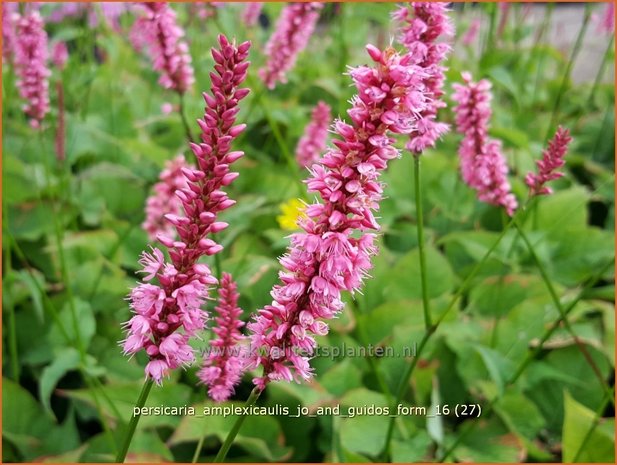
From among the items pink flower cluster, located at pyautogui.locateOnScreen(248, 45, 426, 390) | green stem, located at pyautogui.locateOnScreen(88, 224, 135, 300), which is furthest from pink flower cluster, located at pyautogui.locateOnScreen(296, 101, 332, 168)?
pink flower cluster, located at pyautogui.locateOnScreen(248, 45, 426, 390)

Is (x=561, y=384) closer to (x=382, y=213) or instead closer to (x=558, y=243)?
(x=558, y=243)

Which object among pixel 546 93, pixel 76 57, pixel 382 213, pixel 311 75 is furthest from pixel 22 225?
pixel 546 93

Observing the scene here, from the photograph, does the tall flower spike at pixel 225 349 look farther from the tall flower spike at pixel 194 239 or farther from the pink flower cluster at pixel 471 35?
the pink flower cluster at pixel 471 35

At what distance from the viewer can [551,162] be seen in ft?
5.29

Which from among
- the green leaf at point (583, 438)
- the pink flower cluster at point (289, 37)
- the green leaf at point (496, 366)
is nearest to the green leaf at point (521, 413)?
the green leaf at point (583, 438)

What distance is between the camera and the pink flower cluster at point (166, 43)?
196 centimetres

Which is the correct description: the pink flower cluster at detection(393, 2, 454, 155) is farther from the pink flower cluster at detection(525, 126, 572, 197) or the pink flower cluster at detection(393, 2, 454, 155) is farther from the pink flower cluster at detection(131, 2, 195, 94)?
the pink flower cluster at detection(131, 2, 195, 94)

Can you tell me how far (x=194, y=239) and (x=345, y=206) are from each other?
22 centimetres

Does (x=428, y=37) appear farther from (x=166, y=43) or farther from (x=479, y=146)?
(x=166, y=43)

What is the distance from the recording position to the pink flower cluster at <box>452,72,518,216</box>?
179cm

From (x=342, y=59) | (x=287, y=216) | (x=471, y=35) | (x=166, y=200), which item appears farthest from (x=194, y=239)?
(x=471, y=35)

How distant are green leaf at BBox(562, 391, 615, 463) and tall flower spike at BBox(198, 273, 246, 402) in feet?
3.77

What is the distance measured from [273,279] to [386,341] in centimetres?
45

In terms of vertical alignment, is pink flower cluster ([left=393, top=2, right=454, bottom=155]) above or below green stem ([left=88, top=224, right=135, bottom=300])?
above
